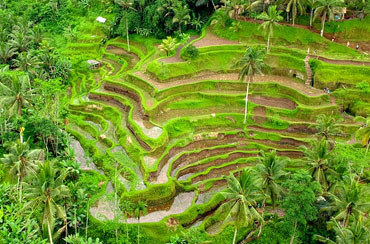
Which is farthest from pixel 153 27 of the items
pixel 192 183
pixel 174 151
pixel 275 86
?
pixel 192 183

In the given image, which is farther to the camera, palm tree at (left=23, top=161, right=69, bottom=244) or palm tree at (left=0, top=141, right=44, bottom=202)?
palm tree at (left=0, top=141, right=44, bottom=202)

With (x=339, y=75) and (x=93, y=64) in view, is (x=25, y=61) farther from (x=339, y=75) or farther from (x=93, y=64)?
(x=339, y=75)

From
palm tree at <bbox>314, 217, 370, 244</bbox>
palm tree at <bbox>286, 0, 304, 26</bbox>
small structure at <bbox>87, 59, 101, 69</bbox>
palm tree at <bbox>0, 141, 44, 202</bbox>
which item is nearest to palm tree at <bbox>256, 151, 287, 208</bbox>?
palm tree at <bbox>314, 217, 370, 244</bbox>

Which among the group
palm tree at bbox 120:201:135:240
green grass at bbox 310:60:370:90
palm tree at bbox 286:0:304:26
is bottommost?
palm tree at bbox 120:201:135:240

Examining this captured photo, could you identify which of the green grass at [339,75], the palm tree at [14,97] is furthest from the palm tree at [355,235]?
the palm tree at [14,97]

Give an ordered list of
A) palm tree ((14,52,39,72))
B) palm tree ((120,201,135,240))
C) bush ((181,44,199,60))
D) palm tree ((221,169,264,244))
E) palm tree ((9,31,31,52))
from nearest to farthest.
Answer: palm tree ((221,169,264,244)) < palm tree ((120,201,135,240)) < palm tree ((14,52,39,72)) < bush ((181,44,199,60)) < palm tree ((9,31,31,52))

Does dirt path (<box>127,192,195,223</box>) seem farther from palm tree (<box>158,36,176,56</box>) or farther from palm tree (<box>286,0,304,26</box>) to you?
palm tree (<box>286,0,304,26</box>)
